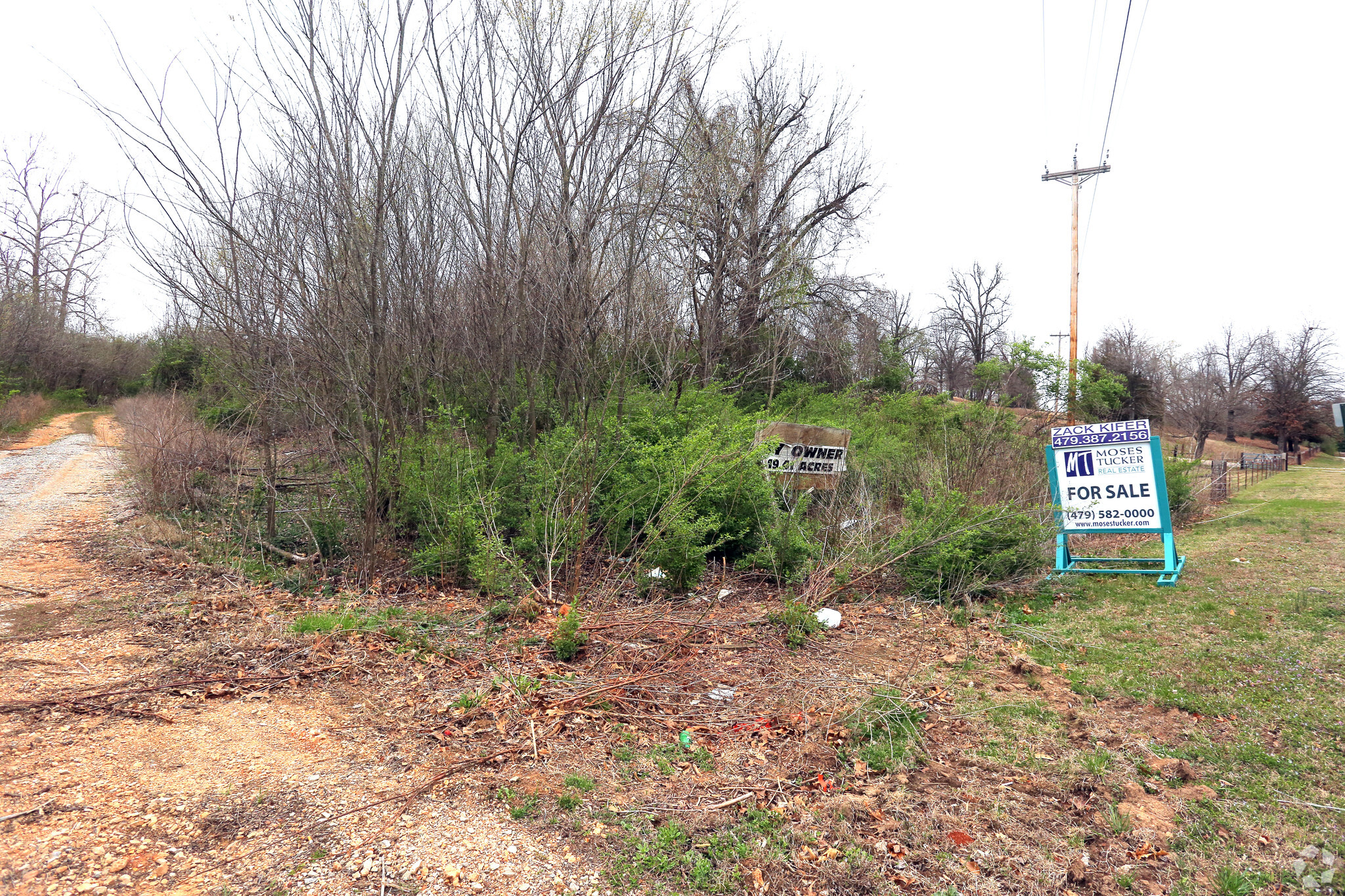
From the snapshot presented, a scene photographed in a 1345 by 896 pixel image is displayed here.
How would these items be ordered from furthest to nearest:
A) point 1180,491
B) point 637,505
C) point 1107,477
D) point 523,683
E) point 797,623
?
point 1180,491 → point 1107,477 → point 637,505 → point 797,623 → point 523,683

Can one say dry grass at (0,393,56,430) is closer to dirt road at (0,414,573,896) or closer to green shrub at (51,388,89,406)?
green shrub at (51,388,89,406)

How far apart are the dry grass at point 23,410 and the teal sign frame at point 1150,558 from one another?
25.3 m

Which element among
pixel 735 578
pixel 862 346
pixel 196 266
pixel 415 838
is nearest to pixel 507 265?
pixel 735 578

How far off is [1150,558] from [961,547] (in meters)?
2.58

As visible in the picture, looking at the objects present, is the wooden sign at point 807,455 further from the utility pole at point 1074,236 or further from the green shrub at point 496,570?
the utility pole at point 1074,236

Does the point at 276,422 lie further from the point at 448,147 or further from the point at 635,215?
the point at 635,215

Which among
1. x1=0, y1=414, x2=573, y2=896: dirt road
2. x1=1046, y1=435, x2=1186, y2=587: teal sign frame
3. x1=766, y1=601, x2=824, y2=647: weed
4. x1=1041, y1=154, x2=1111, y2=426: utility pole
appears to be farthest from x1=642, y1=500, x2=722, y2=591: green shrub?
x1=1041, y1=154, x2=1111, y2=426: utility pole

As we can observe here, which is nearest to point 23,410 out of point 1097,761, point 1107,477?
point 1107,477

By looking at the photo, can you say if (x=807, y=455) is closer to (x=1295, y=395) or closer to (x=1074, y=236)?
(x=1074, y=236)

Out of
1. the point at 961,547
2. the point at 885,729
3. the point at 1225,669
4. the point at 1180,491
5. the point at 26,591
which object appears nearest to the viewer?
the point at 885,729

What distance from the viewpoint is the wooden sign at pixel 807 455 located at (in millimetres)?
8625

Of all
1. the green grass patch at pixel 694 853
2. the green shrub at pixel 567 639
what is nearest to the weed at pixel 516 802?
the green grass patch at pixel 694 853

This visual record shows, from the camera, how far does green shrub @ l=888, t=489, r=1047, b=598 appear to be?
22.7 feet

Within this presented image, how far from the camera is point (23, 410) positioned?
21719 mm
